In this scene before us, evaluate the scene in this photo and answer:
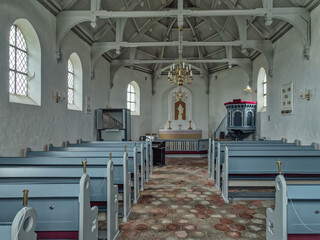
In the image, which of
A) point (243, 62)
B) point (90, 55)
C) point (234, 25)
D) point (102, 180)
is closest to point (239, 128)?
point (243, 62)

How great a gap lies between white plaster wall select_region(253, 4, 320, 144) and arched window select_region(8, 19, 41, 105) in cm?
717

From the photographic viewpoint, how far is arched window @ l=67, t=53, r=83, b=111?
8.67 metres

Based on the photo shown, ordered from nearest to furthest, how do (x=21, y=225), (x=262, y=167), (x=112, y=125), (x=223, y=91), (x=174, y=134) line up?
(x=21, y=225), (x=262, y=167), (x=112, y=125), (x=174, y=134), (x=223, y=91)

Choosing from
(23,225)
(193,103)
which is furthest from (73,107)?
(193,103)

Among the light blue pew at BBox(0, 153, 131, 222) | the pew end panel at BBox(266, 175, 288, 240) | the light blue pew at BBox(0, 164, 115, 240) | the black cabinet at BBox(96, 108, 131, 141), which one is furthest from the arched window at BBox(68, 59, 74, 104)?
the pew end panel at BBox(266, 175, 288, 240)

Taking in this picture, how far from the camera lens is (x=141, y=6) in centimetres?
1043

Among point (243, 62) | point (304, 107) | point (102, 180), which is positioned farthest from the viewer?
point (243, 62)

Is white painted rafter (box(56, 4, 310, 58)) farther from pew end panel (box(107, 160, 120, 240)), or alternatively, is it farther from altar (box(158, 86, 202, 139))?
altar (box(158, 86, 202, 139))

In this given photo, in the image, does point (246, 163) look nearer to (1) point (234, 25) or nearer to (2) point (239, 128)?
(2) point (239, 128)

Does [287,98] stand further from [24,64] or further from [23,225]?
[23,225]

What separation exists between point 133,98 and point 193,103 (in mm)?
3942

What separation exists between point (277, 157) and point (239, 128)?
5.90 meters

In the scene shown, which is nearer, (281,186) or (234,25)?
(281,186)

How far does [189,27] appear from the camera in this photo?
1362 cm
